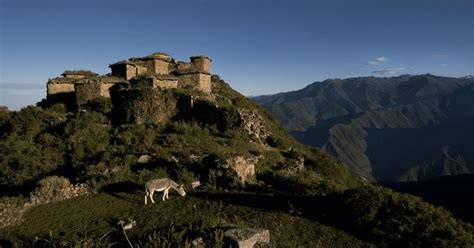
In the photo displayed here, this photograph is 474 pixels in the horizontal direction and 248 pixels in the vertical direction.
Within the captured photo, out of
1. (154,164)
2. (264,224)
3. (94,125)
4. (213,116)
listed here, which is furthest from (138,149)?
(264,224)

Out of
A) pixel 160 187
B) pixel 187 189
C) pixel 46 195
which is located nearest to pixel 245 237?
pixel 160 187

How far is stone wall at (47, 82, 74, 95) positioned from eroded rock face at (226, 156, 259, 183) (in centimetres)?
2318

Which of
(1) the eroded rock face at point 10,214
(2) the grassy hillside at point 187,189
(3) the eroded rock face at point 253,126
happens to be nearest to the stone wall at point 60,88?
(2) the grassy hillside at point 187,189

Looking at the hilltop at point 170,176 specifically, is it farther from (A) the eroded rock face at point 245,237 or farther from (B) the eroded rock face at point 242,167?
(A) the eroded rock face at point 245,237

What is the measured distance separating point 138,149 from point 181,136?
3.71 meters

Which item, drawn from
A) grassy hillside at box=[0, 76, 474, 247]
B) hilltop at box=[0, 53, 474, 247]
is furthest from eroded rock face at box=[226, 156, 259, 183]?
grassy hillside at box=[0, 76, 474, 247]

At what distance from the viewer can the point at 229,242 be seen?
9.23 metres

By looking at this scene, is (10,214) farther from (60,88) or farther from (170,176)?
(60,88)

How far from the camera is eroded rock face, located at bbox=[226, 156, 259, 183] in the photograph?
1931cm

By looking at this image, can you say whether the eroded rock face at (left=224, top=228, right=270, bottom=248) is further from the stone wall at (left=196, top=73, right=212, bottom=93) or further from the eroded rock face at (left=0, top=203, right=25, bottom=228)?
the stone wall at (left=196, top=73, right=212, bottom=93)

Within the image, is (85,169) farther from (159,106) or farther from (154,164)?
(159,106)

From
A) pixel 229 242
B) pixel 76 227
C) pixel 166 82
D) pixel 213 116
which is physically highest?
pixel 166 82

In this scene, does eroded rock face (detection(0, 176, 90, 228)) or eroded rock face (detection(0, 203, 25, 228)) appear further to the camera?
eroded rock face (detection(0, 176, 90, 228))

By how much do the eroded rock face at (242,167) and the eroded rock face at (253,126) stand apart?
29.8 feet
